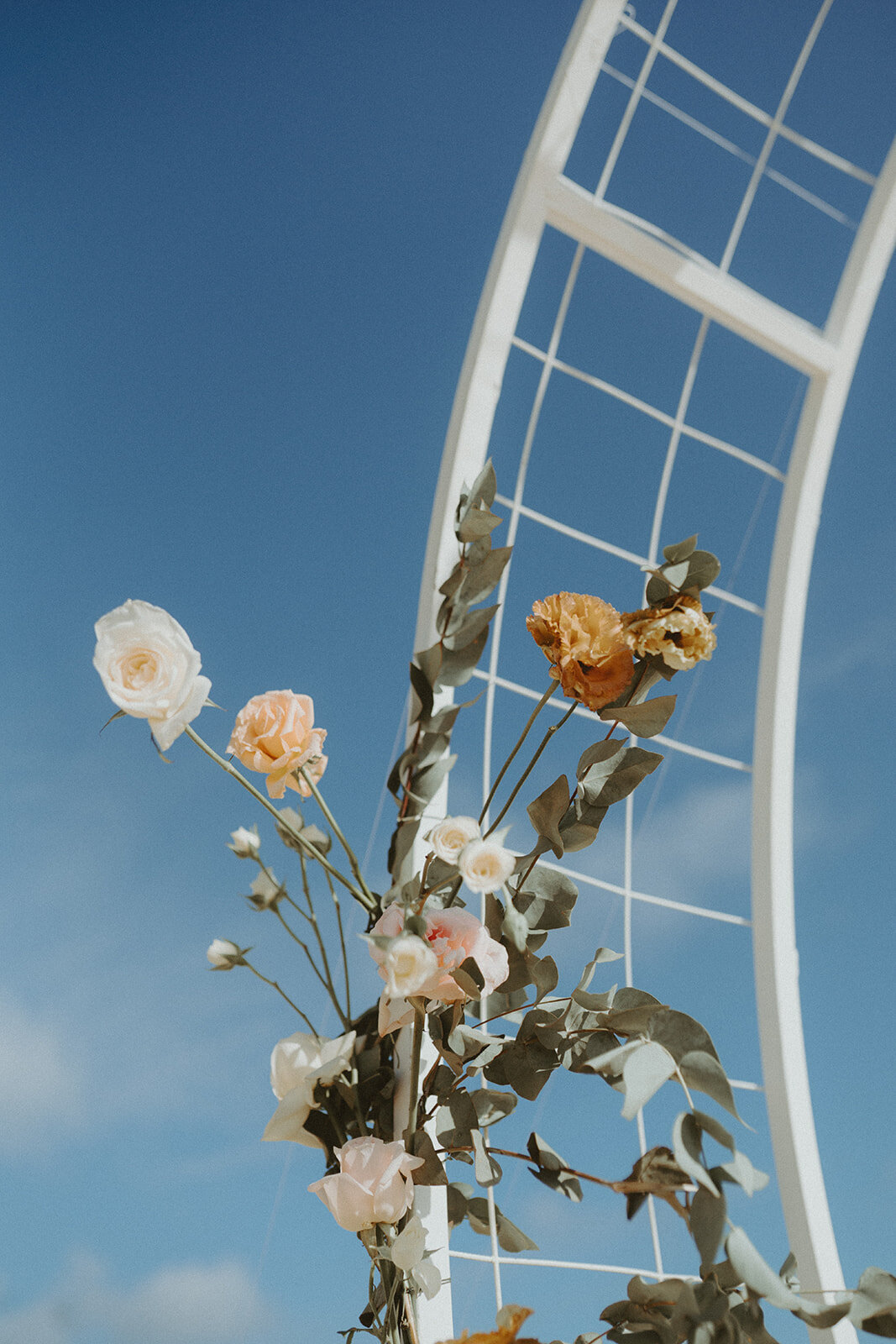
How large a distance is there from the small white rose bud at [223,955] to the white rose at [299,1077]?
133 millimetres

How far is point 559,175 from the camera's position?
217cm

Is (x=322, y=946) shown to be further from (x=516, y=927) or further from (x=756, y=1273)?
(x=756, y=1273)

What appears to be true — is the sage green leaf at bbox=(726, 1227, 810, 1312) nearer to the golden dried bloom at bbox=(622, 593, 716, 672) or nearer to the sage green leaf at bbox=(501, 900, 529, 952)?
the sage green leaf at bbox=(501, 900, 529, 952)

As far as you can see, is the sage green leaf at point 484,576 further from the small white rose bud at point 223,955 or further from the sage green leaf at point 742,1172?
the sage green leaf at point 742,1172

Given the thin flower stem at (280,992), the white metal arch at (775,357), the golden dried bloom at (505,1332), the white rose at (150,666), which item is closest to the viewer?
the golden dried bloom at (505,1332)

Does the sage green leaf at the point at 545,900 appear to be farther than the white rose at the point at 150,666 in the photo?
Yes

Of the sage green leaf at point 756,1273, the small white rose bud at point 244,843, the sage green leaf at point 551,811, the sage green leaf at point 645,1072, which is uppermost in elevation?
the small white rose bud at point 244,843

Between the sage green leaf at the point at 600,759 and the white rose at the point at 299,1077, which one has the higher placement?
the sage green leaf at the point at 600,759

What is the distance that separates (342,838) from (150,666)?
0.35m

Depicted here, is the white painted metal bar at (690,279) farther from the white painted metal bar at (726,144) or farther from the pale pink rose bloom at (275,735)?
the pale pink rose bloom at (275,735)

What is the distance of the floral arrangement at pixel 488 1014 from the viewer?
2.66 ft

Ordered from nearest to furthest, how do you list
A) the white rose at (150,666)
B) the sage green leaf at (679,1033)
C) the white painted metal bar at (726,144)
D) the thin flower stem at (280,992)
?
the sage green leaf at (679,1033) → the white rose at (150,666) → the thin flower stem at (280,992) → the white painted metal bar at (726,144)

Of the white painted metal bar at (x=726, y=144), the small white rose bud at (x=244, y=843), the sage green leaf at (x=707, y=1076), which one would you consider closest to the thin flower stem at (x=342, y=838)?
the small white rose bud at (x=244, y=843)

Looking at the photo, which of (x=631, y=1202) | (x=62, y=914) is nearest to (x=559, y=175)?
(x=631, y=1202)
